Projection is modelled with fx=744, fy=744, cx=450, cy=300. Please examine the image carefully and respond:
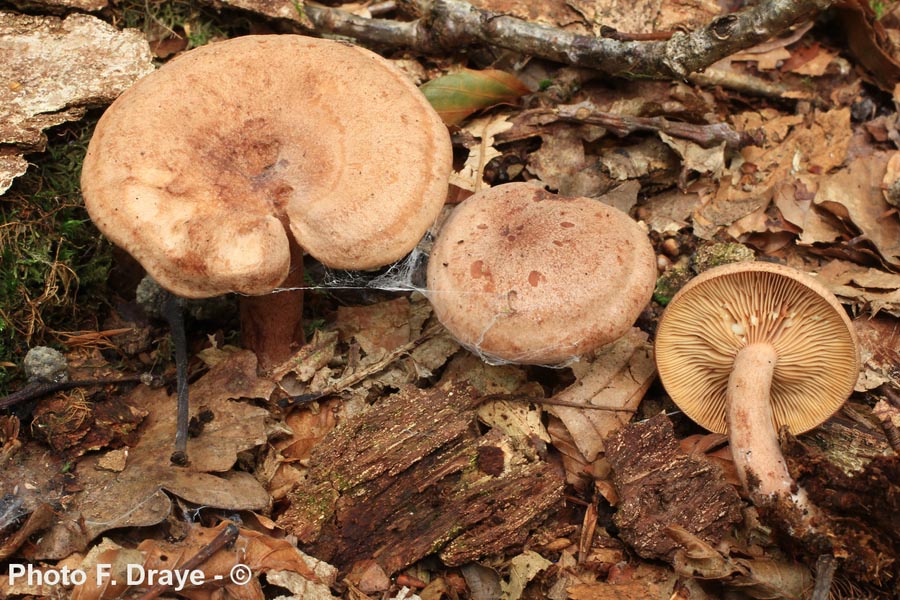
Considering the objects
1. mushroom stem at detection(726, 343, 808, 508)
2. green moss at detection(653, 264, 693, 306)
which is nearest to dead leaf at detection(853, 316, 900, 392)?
mushroom stem at detection(726, 343, 808, 508)

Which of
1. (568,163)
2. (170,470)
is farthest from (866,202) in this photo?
(170,470)

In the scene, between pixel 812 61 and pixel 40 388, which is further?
pixel 812 61

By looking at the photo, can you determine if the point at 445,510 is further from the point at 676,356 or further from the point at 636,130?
the point at 636,130

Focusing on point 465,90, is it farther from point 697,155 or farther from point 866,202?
point 866,202

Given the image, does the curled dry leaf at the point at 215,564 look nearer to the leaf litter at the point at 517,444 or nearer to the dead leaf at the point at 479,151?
the leaf litter at the point at 517,444

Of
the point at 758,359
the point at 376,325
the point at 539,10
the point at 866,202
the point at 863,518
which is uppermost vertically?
the point at 539,10

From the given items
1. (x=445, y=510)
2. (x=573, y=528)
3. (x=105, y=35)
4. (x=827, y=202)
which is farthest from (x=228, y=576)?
(x=827, y=202)

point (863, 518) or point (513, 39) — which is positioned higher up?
point (513, 39)

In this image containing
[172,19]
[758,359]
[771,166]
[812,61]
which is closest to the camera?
[758,359]
